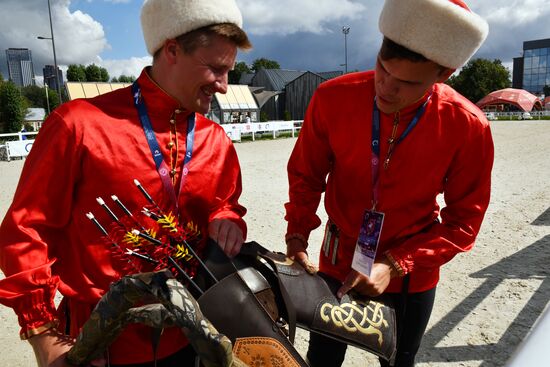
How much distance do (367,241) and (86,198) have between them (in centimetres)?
119

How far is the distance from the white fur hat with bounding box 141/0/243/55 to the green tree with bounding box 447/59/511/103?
7599 cm

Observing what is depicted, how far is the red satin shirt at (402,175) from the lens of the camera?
6.31 ft

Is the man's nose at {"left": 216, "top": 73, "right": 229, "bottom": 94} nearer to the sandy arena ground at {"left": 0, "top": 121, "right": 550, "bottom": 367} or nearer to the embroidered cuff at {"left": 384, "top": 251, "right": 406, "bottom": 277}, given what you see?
the embroidered cuff at {"left": 384, "top": 251, "right": 406, "bottom": 277}

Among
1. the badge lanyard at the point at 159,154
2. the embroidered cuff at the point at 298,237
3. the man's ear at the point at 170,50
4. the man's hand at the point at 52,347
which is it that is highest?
the man's ear at the point at 170,50

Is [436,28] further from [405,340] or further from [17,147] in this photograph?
[17,147]

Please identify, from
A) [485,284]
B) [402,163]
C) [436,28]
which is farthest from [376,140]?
[485,284]

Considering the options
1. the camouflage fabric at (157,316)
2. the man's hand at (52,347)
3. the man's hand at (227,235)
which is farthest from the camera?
the man's hand at (227,235)

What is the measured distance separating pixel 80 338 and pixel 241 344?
1.56 feet

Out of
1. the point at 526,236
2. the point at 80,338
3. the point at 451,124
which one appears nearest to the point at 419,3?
the point at 451,124

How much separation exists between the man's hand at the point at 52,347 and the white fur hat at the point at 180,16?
3.64ft

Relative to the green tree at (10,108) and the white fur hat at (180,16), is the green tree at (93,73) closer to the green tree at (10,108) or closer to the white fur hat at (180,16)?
the green tree at (10,108)

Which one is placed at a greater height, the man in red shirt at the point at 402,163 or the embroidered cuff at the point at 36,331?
the man in red shirt at the point at 402,163

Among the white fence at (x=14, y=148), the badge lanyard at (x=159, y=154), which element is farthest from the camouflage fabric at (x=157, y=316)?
the white fence at (x=14, y=148)

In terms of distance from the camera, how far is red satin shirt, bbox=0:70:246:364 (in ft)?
4.65
